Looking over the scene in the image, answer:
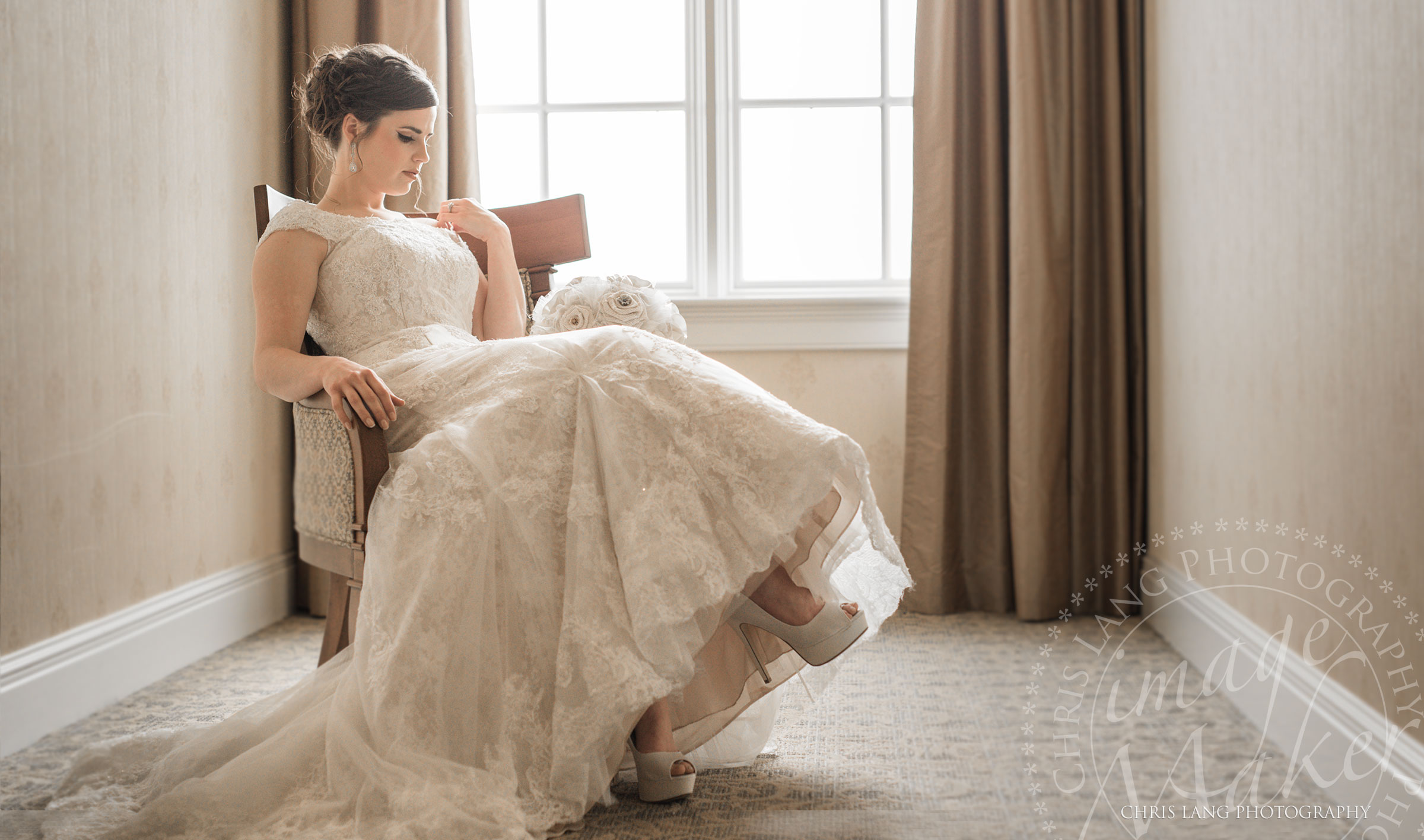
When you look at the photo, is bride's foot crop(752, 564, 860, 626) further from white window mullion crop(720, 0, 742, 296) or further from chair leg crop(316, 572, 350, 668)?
white window mullion crop(720, 0, 742, 296)

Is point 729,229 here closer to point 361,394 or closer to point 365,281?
point 365,281

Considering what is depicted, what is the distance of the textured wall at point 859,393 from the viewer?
3154 millimetres

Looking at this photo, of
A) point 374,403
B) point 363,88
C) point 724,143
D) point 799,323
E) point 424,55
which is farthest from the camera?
point 724,143

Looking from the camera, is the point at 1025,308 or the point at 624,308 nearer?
the point at 624,308

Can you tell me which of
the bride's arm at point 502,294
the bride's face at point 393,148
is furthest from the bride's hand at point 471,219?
the bride's face at point 393,148

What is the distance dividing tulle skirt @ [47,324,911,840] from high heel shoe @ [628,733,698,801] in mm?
59

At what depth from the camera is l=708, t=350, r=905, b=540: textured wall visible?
3.15 meters

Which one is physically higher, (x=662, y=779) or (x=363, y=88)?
(x=363, y=88)

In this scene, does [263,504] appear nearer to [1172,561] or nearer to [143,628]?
[143,628]

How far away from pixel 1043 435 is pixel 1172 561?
474 millimetres

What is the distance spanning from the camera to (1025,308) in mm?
2867

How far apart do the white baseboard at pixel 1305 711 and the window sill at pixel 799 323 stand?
1108mm

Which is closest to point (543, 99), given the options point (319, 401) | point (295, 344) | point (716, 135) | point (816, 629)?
point (716, 135)

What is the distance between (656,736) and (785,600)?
1.00 ft
